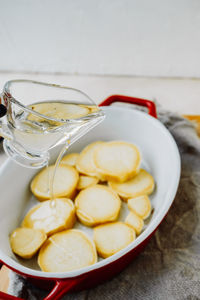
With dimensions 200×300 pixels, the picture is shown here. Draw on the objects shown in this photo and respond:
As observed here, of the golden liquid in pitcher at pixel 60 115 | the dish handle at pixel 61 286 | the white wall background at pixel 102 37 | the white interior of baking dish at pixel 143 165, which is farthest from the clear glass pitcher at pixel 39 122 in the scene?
the white wall background at pixel 102 37

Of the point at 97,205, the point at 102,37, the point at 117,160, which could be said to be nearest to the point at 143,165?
the point at 117,160

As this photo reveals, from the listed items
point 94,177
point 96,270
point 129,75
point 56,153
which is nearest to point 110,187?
point 94,177

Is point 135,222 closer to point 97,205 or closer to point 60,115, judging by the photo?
point 97,205

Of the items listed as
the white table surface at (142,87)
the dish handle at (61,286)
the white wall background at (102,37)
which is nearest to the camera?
the dish handle at (61,286)

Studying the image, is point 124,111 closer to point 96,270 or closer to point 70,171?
point 70,171

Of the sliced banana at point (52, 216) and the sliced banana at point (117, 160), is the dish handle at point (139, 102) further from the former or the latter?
the sliced banana at point (52, 216)
